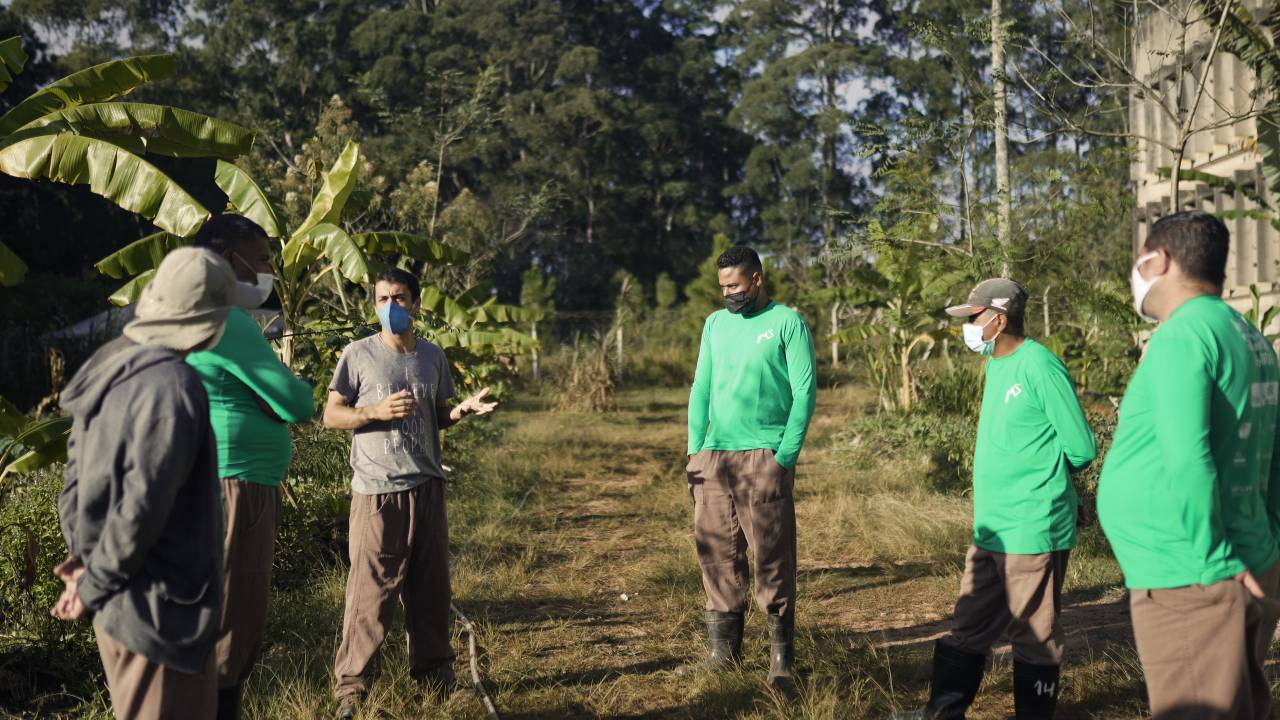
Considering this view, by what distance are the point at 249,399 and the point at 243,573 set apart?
59 cm

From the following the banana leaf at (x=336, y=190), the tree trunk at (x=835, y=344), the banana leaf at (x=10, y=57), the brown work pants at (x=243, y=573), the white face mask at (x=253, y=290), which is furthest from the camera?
the tree trunk at (x=835, y=344)

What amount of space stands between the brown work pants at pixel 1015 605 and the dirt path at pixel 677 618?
65cm

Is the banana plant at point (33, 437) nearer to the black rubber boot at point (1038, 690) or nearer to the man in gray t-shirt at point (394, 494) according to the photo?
the man in gray t-shirt at point (394, 494)

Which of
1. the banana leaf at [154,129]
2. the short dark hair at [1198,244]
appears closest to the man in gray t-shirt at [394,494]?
the banana leaf at [154,129]

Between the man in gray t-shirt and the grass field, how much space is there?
0.23m

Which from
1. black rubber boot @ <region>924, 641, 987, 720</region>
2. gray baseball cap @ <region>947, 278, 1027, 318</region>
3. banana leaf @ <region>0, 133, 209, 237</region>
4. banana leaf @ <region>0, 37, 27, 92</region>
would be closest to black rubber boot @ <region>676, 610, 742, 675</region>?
black rubber boot @ <region>924, 641, 987, 720</region>

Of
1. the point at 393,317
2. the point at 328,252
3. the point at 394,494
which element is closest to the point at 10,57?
the point at 328,252

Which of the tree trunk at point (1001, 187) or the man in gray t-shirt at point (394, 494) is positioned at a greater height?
the tree trunk at point (1001, 187)

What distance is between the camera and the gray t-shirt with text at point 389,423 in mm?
4605

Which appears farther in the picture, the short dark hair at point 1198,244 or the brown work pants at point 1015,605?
the brown work pants at point 1015,605

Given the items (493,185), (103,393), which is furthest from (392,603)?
(493,185)

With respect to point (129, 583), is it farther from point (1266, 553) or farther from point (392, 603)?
point (1266, 553)

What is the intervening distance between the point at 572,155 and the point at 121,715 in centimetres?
3683

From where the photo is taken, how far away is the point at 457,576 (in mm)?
7410
